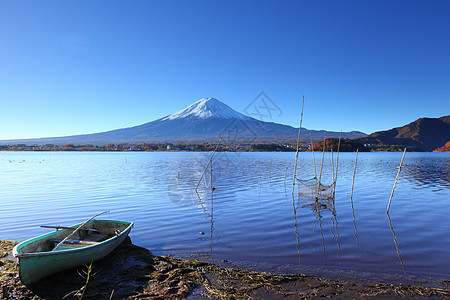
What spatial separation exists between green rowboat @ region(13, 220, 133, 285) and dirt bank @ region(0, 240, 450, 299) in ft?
0.72

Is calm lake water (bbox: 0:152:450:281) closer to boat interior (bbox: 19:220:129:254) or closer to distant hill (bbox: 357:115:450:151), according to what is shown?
boat interior (bbox: 19:220:129:254)

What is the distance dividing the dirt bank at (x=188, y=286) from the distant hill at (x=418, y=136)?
493 ft

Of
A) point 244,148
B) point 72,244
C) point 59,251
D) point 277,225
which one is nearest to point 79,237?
point 72,244

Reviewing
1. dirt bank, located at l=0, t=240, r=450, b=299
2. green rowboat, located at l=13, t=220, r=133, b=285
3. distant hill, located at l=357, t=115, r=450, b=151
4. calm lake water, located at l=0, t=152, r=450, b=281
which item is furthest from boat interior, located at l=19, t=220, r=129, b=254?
distant hill, located at l=357, t=115, r=450, b=151

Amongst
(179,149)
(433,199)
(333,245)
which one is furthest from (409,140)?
(333,245)

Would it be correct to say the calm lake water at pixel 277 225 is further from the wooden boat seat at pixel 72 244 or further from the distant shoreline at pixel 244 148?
the distant shoreline at pixel 244 148

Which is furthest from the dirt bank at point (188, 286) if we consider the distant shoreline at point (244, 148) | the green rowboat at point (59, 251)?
the distant shoreline at point (244, 148)

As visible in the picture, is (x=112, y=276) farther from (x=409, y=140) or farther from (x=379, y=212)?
(x=409, y=140)

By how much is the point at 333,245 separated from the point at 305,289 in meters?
2.76

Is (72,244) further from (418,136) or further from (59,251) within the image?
(418,136)

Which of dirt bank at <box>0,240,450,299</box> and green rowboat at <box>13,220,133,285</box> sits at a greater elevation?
green rowboat at <box>13,220,133,285</box>

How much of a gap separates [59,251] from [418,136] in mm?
196723

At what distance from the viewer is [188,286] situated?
16.0 ft

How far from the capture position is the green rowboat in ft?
15.1
